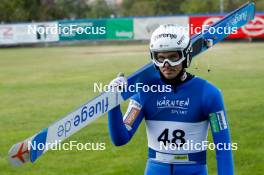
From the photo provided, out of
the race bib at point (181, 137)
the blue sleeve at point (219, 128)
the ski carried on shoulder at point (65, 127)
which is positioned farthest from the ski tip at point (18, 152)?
the blue sleeve at point (219, 128)

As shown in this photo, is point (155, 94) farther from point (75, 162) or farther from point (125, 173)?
point (75, 162)

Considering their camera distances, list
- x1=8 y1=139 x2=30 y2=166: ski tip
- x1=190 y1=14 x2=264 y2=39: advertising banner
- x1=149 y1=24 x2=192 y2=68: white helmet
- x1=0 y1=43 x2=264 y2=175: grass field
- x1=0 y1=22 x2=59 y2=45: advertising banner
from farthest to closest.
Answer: x1=0 y1=22 x2=59 y2=45: advertising banner → x1=190 y1=14 x2=264 y2=39: advertising banner → x1=0 y1=43 x2=264 y2=175: grass field → x1=8 y1=139 x2=30 y2=166: ski tip → x1=149 y1=24 x2=192 y2=68: white helmet

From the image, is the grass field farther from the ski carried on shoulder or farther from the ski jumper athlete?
the ski carried on shoulder

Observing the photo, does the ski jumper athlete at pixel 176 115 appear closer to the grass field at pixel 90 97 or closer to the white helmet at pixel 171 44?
the white helmet at pixel 171 44

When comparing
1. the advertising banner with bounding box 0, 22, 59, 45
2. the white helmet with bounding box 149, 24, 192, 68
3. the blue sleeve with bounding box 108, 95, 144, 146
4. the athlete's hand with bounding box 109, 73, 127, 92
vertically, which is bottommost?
the blue sleeve with bounding box 108, 95, 144, 146

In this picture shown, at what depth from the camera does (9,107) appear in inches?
595

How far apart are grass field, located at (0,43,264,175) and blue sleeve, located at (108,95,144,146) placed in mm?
1670

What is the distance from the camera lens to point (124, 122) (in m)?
4.61

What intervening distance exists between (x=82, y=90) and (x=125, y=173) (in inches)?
375

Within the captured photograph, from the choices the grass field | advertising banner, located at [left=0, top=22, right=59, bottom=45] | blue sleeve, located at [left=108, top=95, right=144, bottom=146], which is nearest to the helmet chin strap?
blue sleeve, located at [left=108, top=95, right=144, bottom=146]

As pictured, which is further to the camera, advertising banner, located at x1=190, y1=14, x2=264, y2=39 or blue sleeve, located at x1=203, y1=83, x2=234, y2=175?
advertising banner, located at x1=190, y1=14, x2=264, y2=39

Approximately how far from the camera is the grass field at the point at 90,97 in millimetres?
9141

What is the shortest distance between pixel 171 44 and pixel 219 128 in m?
0.78

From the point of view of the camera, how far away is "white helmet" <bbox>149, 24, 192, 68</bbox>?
13.9 feet
